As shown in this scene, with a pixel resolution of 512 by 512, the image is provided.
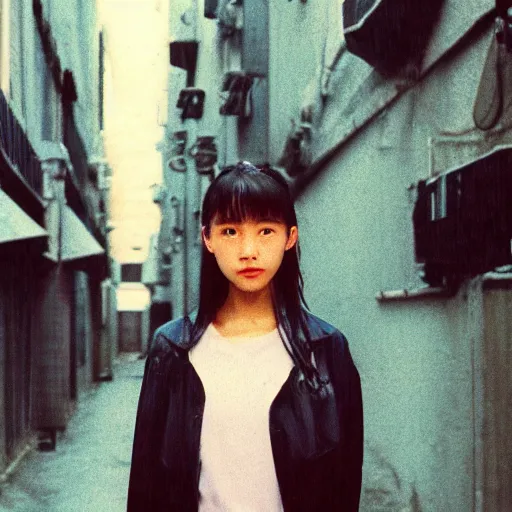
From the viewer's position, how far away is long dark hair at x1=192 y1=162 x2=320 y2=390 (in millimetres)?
2371

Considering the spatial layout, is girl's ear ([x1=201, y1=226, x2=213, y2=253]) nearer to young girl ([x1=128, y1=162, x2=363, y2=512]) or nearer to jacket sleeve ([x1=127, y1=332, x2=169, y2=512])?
young girl ([x1=128, y1=162, x2=363, y2=512])

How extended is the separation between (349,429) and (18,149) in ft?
26.1

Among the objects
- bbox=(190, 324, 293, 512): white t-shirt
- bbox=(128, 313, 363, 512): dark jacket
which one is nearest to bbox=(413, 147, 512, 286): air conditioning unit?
bbox=(128, 313, 363, 512): dark jacket

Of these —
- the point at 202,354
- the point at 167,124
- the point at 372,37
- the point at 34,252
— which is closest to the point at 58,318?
the point at 34,252

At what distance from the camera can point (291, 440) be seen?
2318mm

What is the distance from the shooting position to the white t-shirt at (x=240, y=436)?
7.70 feet

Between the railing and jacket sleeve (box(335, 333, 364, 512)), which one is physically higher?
the railing

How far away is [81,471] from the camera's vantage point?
34.3ft

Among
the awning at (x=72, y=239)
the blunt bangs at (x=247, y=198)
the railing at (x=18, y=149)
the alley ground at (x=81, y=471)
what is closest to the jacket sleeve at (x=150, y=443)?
the blunt bangs at (x=247, y=198)

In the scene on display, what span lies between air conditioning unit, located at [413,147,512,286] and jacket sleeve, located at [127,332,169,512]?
224 centimetres

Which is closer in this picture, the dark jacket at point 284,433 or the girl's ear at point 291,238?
the dark jacket at point 284,433

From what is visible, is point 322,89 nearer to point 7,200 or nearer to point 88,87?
point 7,200

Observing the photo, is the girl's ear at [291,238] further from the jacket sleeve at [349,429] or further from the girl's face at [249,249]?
the jacket sleeve at [349,429]

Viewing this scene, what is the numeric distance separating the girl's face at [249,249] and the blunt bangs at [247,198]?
0.8 inches
